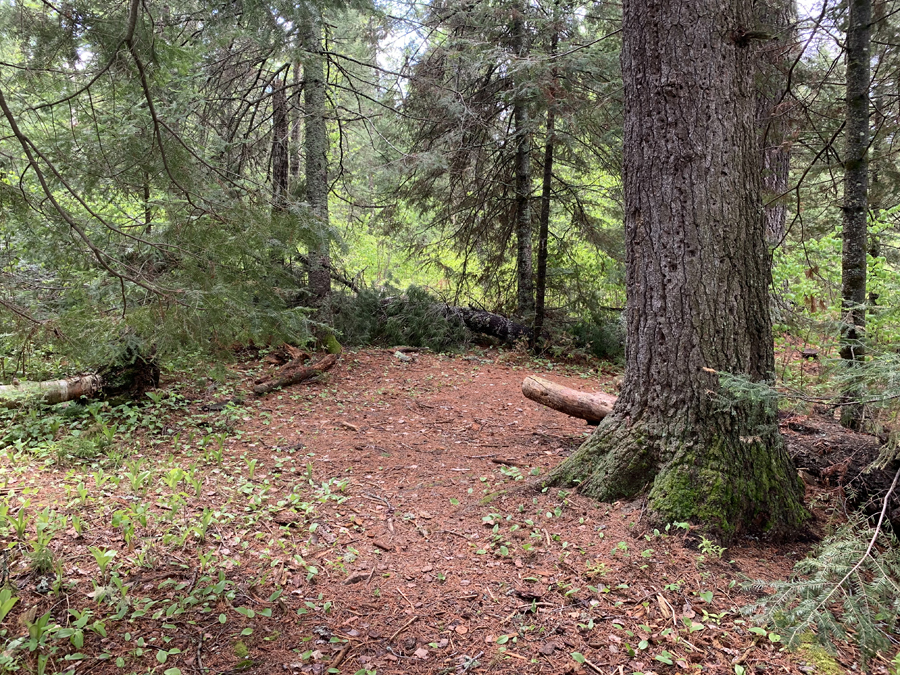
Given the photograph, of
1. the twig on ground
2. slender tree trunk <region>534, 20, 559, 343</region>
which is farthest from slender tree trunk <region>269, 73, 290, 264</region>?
the twig on ground

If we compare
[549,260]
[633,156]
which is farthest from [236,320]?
[549,260]

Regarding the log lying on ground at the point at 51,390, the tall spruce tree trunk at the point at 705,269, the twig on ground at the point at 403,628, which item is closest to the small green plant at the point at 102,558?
the twig on ground at the point at 403,628

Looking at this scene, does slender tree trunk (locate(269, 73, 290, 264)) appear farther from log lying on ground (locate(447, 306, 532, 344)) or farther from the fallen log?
log lying on ground (locate(447, 306, 532, 344))

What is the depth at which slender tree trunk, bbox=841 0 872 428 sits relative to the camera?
14.4 feet

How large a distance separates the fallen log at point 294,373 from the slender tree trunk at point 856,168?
19.9 ft

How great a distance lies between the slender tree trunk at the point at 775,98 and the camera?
384cm

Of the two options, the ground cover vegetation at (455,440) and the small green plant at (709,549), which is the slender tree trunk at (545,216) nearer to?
the ground cover vegetation at (455,440)

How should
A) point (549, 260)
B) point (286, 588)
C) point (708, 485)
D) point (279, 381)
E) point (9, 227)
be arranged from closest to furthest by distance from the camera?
point (286, 588) < point (708, 485) < point (9, 227) < point (279, 381) < point (549, 260)

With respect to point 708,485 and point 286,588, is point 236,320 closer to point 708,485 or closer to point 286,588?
point 286,588

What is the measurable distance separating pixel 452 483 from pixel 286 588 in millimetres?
1560

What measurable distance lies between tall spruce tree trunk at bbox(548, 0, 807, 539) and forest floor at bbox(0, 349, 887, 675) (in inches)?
11.6

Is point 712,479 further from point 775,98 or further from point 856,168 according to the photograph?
point 775,98

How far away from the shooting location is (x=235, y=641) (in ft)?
Result: 7.36

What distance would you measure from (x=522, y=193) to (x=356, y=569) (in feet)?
25.2
